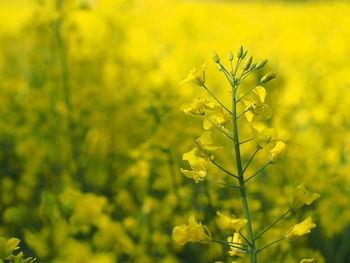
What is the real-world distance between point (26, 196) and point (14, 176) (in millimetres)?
343

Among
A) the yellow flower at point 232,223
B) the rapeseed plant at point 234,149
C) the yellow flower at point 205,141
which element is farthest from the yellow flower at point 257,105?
the yellow flower at point 232,223

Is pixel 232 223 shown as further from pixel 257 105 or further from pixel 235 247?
pixel 257 105

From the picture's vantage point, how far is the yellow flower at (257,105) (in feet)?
3.73

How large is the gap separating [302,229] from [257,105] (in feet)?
0.99

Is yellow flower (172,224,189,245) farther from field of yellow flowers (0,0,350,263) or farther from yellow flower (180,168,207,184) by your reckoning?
yellow flower (180,168,207,184)

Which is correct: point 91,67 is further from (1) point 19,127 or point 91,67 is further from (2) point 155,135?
(2) point 155,135

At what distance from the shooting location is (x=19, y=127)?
112 inches

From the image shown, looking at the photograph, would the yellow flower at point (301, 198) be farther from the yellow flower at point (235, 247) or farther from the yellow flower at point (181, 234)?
the yellow flower at point (181, 234)

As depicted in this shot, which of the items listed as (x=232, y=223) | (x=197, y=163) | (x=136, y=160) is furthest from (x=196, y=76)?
(x=136, y=160)

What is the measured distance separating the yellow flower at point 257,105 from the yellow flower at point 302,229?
25 centimetres

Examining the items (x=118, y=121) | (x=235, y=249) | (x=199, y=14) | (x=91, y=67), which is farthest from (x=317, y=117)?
(x=199, y=14)

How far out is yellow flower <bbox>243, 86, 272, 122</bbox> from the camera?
1137mm

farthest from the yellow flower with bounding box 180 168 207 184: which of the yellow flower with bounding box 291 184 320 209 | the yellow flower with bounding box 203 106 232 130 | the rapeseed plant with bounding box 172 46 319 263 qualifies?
the yellow flower with bounding box 291 184 320 209

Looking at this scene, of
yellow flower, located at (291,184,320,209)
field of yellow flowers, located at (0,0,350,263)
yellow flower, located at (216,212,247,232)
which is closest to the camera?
yellow flower, located at (216,212,247,232)
